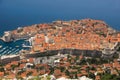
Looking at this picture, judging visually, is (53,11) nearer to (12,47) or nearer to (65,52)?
(12,47)

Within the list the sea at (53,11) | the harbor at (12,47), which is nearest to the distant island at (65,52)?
the harbor at (12,47)

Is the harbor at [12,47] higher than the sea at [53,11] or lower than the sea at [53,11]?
lower

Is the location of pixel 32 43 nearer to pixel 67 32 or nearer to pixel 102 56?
pixel 67 32

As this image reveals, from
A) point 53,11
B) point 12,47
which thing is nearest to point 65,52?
point 12,47

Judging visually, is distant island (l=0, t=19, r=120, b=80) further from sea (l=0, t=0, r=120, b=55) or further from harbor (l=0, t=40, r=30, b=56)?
sea (l=0, t=0, r=120, b=55)

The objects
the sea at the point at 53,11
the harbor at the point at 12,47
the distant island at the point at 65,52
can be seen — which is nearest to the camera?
the distant island at the point at 65,52

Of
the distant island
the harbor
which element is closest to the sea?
the harbor

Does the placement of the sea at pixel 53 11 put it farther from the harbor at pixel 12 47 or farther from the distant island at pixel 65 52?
the distant island at pixel 65 52
